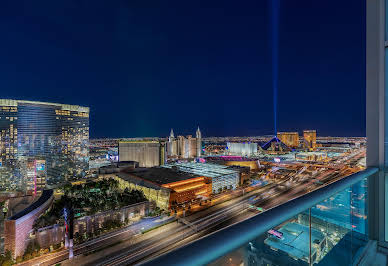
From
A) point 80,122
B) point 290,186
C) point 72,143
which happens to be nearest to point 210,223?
point 290,186

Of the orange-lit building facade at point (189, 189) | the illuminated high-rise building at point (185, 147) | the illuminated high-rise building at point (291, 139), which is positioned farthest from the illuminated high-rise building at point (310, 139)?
the orange-lit building facade at point (189, 189)

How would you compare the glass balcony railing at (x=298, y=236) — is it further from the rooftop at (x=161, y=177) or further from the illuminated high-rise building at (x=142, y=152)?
the illuminated high-rise building at (x=142, y=152)

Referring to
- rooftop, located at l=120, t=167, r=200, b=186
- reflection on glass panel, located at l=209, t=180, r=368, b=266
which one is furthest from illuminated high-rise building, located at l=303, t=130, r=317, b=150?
reflection on glass panel, located at l=209, t=180, r=368, b=266

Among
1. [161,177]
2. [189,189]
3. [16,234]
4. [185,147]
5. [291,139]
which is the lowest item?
[189,189]

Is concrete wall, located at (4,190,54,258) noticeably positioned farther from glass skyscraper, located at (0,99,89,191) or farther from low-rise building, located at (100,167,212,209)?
glass skyscraper, located at (0,99,89,191)

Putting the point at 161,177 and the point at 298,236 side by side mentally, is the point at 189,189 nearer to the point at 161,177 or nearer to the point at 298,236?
the point at 161,177

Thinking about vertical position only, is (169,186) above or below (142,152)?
below

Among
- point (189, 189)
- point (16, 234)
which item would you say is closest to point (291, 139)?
point (189, 189)

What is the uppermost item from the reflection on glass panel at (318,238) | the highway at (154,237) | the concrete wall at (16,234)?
the reflection on glass panel at (318,238)
